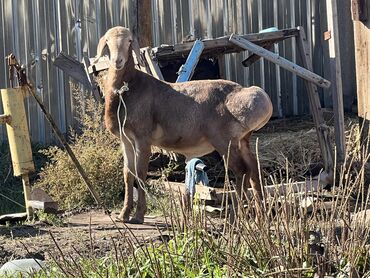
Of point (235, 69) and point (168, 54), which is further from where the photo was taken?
point (235, 69)

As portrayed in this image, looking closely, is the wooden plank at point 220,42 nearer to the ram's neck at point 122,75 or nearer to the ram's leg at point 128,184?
the ram's neck at point 122,75

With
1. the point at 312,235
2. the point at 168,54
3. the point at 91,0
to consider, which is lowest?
the point at 312,235

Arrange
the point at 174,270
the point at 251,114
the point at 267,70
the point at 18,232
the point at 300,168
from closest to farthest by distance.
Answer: the point at 174,270 < the point at 18,232 < the point at 251,114 < the point at 300,168 < the point at 267,70

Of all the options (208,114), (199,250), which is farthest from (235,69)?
(199,250)

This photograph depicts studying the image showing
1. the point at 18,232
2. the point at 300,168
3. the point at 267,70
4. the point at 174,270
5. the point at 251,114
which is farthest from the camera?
the point at 267,70

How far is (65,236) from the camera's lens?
8.03 m

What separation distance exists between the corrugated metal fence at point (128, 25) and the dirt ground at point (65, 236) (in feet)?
16.7

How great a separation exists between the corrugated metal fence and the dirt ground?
509 centimetres

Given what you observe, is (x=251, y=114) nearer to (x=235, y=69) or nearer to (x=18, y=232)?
(x=18, y=232)

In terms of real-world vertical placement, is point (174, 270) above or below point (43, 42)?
below

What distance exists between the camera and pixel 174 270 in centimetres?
502

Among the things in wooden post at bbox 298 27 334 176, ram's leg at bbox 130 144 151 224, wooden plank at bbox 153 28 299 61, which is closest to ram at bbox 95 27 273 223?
ram's leg at bbox 130 144 151 224

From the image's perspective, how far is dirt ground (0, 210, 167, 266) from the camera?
7139 millimetres

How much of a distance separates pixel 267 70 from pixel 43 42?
3.67 m
